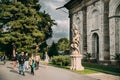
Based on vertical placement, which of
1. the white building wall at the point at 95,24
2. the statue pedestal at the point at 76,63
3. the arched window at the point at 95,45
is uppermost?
the white building wall at the point at 95,24

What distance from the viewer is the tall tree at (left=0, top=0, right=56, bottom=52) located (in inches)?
1588

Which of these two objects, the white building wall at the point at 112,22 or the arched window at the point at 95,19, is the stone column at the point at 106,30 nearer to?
the white building wall at the point at 112,22

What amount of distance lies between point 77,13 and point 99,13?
882cm

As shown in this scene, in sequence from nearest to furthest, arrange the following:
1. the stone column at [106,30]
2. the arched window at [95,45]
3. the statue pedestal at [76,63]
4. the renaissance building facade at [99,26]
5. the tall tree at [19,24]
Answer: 1. the statue pedestal at [76,63]
2. the renaissance building facade at [99,26]
3. the stone column at [106,30]
4. the arched window at [95,45]
5. the tall tree at [19,24]

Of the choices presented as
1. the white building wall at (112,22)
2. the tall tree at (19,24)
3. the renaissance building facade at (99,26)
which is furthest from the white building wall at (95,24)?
the tall tree at (19,24)

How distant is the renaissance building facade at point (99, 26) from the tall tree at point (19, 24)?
693cm

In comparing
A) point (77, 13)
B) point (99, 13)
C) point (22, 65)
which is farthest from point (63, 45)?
point (22, 65)

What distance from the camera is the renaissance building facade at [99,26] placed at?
32.2 meters

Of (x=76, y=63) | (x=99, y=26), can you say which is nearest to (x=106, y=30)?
(x=99, y=26)

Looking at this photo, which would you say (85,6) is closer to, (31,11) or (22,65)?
(31,11)

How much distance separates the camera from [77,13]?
44.3 m

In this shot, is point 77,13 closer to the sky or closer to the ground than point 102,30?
closer to the sky

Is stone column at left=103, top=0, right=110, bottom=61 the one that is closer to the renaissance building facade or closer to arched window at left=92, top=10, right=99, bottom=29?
the renaissance building facade

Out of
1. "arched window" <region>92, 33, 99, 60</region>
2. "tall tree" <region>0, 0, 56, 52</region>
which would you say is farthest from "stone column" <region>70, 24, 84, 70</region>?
"tall tree" <region>0, 0, 56, 52</region>
